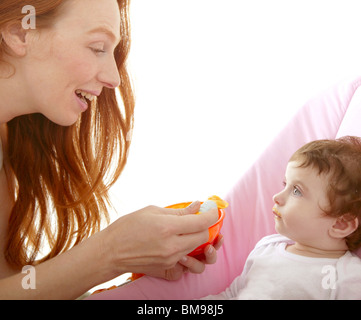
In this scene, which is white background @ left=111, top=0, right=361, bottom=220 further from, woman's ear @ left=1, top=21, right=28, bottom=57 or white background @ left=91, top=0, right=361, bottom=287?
woman's ear @ left=1, top=21, right=28, bottom=57

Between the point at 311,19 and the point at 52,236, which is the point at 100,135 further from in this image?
the point at 311,19

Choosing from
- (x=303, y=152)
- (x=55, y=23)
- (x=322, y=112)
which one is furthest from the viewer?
(x=322, y=112)

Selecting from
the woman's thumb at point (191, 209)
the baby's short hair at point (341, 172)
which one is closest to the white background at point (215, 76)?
the baby's short hair at point (341, 172)

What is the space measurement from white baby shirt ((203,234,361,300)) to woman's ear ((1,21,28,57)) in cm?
71

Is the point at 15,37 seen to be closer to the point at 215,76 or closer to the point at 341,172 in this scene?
the point at 341,172

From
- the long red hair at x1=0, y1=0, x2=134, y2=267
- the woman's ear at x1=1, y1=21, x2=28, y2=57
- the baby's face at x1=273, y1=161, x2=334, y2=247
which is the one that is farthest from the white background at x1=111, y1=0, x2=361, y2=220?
the woman's ear at x1=1, y1=21, x2=28, y2=57

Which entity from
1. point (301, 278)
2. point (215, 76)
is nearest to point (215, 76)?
point (215, 76)

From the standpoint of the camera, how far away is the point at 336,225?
113 cm

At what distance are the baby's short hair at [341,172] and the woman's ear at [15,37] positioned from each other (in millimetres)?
665

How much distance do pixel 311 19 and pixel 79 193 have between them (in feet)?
4.16

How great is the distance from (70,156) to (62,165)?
37 mm

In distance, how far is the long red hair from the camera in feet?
4.36

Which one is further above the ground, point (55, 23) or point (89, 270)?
point (55, 23)
